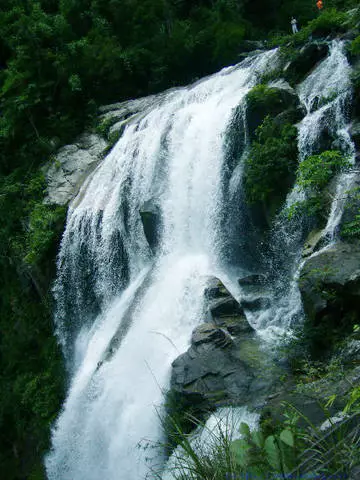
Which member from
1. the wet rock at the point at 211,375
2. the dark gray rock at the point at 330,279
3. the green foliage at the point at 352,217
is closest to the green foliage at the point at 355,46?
the green foliage at the point at 352,217

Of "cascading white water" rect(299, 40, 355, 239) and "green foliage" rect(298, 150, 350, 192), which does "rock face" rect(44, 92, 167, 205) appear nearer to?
"cascading white water" rect(299, 40, 355, 239)

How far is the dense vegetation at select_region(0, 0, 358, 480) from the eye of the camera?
13.7m

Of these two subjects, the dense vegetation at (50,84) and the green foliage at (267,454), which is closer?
the green foliage at (267,454)

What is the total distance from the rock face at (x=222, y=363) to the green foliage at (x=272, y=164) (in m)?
2.42

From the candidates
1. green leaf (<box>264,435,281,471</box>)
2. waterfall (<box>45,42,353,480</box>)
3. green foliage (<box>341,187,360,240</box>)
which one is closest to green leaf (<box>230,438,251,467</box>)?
green leaf (<box>264,435,281,471</box>)

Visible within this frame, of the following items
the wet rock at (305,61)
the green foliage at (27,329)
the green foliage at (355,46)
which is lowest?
the green foliage at (27,329)

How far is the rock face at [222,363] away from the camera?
19.5 ft

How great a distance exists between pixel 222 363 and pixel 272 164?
402 centimetres

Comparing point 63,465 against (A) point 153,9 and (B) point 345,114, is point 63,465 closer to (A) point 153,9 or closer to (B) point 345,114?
(B) point 345,114

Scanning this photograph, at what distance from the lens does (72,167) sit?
15695mm

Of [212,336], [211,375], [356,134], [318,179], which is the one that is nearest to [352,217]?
[318,179]

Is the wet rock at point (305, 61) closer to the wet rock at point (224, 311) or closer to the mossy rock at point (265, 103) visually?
the mossy rock at point (265, 103)

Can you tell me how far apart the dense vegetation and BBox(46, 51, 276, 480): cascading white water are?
5.51 ft

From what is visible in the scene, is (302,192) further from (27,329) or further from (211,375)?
(27,329)
